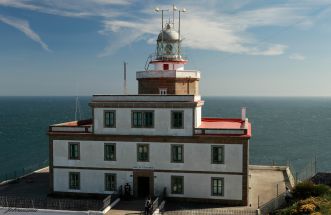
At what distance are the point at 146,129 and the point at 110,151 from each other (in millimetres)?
3470

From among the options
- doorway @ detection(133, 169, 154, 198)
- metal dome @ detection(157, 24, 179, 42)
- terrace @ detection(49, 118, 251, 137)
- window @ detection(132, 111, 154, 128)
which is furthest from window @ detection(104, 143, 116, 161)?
metal dome @ detection(157, 24, 179, 42)

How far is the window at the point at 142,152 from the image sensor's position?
31.4 m

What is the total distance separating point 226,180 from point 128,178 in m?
7.62

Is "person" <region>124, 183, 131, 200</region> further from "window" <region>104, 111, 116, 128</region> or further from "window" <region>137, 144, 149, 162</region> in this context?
"window" <region>104, 111, 116, 128</region>

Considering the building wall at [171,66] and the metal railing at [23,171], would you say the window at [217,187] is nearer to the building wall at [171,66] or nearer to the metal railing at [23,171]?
the building wall at [171,66]

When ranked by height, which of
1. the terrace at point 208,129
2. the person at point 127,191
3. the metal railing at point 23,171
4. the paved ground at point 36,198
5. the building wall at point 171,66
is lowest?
the metal railing at point 23,171

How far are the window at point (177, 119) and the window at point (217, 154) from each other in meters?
3.08

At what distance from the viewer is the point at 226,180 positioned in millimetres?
30312

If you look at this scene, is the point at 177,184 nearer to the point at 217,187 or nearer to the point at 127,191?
the point at 217,187

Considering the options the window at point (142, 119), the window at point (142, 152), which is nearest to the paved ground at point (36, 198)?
the window at point (142, 152)

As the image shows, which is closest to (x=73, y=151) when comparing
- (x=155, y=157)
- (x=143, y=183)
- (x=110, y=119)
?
(x=110, y=119)

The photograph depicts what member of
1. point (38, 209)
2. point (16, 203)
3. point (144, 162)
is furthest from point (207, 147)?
point (16, 203)

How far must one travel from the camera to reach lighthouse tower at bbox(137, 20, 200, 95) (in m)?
34.7

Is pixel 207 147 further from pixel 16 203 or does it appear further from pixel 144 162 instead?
pixel 16 203
